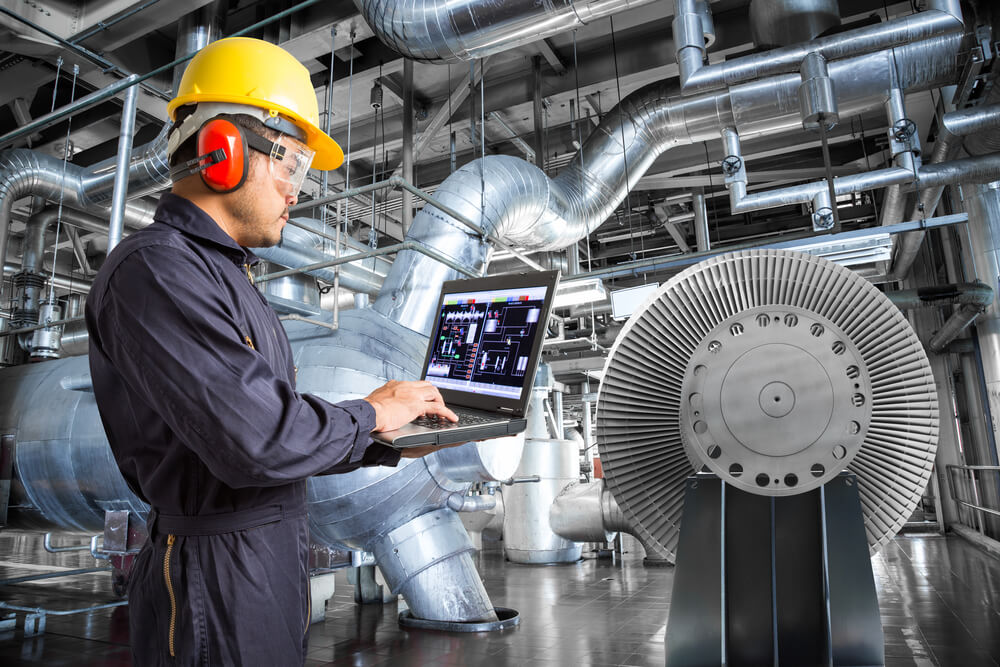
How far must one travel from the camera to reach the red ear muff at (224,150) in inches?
42.5

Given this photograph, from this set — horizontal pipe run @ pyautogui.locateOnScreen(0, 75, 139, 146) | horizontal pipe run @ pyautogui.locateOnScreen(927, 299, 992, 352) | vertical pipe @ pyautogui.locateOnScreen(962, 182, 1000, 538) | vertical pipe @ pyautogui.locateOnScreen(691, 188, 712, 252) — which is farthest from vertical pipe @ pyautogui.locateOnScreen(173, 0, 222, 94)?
horizontal pipe run @ pyautogui.locateOnScreen(927, 299, 992, 352)

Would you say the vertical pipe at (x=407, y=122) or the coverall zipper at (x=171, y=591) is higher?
the vertical pipe at (x=407, y=122)

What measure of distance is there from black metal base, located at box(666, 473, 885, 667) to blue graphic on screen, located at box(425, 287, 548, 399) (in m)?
0.54

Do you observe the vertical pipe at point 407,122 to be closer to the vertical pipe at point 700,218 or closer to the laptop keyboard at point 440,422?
the vertical pipe at point 700,218

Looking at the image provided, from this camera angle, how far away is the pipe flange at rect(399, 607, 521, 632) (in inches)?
172

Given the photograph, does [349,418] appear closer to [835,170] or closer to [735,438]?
[735,438]

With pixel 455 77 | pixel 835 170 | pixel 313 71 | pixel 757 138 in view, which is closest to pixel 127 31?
pixel 313 71

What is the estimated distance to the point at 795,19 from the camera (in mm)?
4688

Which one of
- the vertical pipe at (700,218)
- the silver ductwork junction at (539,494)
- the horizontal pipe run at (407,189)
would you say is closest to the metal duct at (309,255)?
the horizontal pipe run at (407,189)

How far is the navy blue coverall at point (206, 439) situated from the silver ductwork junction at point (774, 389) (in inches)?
35.6

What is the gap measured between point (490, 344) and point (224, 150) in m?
0.79

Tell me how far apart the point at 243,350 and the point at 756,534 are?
1.30 meters

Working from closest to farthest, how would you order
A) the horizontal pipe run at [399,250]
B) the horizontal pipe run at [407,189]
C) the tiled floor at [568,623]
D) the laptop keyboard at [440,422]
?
the laptop keyboard at [440,422] → the horizontal pipe run at [407,189] → the tiled floor at [568,623] → the horizontal pipe run at [399,250]

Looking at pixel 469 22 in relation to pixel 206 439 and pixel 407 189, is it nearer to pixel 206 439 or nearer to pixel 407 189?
pixel 407 189
